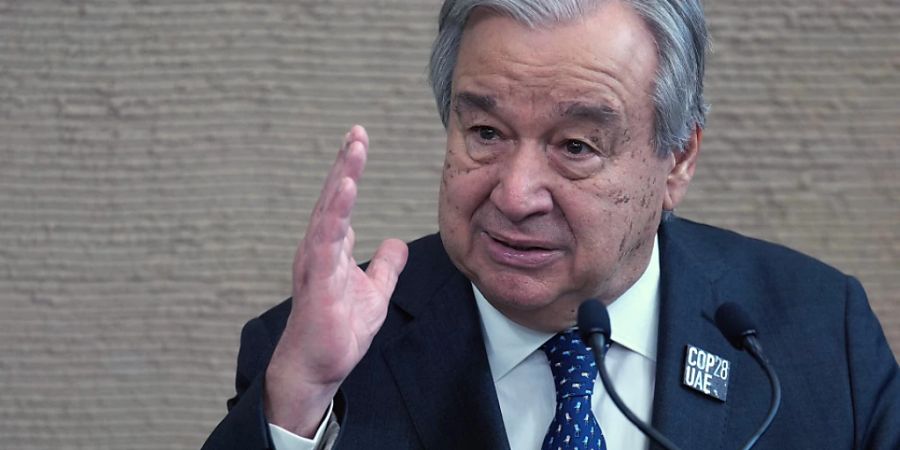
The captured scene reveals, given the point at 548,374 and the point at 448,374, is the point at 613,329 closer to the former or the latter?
the point at 548,374

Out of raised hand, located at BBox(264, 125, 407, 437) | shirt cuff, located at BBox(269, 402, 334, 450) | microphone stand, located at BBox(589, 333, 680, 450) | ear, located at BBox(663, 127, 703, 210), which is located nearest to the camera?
microphone stand, located at BBox(589, 333, 680, 450)

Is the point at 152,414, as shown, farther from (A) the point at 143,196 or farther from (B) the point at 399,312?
(B) the point at 399,312

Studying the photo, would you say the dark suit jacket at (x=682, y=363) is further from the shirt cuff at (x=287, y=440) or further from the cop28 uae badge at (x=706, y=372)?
the shirt cuff at (x=287, y=440)

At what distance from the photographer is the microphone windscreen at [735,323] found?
150cm

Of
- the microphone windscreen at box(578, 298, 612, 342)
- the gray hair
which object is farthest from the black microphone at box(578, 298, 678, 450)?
the gray hair

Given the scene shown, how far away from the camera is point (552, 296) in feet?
5.52

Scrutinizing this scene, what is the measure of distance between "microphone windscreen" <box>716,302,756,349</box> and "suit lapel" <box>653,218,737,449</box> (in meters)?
0.27

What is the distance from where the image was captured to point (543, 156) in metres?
1.66

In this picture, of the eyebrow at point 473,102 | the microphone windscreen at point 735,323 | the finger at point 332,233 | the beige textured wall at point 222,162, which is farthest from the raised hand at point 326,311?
the beige textured wall at point 222,162

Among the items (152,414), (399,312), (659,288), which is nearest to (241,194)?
(152,414)

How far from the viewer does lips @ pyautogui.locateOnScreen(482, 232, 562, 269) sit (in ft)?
5.46

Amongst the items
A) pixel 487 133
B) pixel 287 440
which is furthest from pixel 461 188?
pixel 287 440

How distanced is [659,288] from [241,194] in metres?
1.08

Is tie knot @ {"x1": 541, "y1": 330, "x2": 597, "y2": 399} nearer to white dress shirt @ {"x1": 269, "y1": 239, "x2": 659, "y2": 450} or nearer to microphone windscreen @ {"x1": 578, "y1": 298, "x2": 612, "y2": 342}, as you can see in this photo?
white dress shirt @ {"x1": 269, "y1": 239, "x2": 659, "y2": 450}
